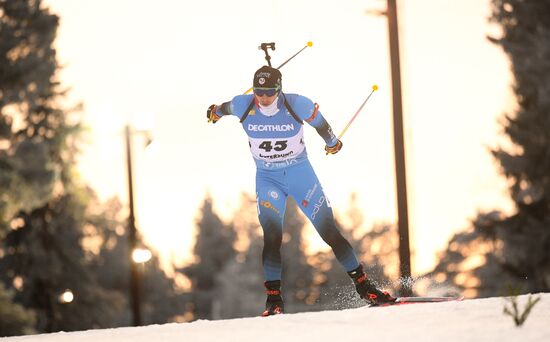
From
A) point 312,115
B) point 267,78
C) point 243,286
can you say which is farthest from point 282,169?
point 243,286

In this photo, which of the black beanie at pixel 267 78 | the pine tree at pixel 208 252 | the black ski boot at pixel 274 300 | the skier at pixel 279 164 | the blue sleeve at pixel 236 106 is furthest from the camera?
the pine tree at pixel 208 252

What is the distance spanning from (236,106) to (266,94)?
18.5 inches

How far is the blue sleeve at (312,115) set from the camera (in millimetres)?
9883

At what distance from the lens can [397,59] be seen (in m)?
13.3

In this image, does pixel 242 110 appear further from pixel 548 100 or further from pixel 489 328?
pixel 548 100

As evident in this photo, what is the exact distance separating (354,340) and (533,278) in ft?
57.3

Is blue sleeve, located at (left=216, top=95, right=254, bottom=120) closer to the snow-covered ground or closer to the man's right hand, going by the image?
the man's right hand

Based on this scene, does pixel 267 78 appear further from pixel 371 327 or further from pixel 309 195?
pixel 371 327

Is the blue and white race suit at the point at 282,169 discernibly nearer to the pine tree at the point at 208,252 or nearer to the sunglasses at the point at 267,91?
the sunglasses at the point at 267,91

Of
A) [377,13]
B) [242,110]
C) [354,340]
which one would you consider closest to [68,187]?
[377,13]

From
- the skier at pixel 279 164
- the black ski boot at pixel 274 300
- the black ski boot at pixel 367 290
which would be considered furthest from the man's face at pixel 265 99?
the black ski boot at pixel 367 290

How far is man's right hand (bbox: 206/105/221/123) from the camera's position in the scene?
407 inches

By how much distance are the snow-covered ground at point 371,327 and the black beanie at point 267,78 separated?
83.8 inches

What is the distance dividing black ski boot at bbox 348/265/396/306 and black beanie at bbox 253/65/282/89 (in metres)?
2.05
